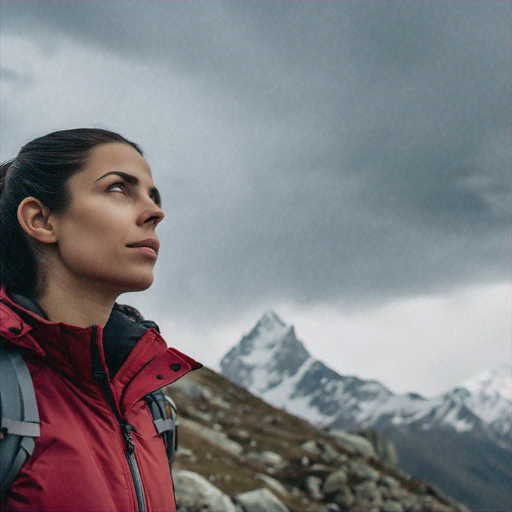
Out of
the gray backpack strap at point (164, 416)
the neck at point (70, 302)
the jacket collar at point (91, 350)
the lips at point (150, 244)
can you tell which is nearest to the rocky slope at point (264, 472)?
the gray backpack strap at point (164, 416)

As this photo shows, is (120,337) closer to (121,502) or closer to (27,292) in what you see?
(27,292)

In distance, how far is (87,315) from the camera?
3.57 meters

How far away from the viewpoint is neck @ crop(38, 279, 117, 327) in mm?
3508

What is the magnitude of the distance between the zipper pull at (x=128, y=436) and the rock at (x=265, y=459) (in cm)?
4308

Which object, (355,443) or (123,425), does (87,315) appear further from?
(355,443)

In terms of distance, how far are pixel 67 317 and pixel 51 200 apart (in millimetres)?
758

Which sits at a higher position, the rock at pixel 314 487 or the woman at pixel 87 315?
the rock at pixel 314 487

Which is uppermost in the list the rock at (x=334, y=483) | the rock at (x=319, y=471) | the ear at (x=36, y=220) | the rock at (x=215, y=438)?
the rock at (x=215, y=438)

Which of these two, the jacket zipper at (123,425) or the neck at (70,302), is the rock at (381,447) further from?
the neck at (70,302)

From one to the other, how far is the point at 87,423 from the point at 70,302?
78 cm

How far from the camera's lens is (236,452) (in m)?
46.0

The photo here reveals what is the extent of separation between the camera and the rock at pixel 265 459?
1740 inches

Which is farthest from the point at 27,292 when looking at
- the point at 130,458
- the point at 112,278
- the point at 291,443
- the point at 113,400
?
the point at 291,443

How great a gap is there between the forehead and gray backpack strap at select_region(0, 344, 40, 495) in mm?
1342
